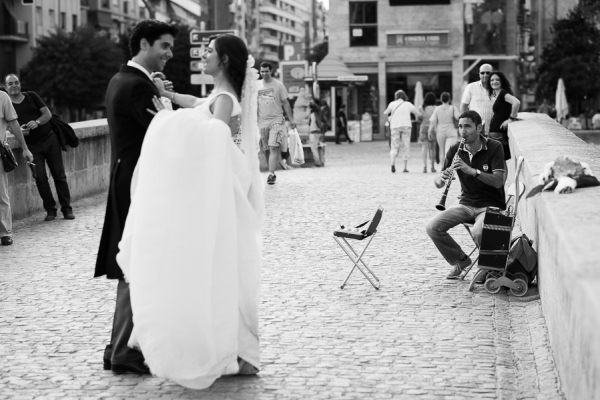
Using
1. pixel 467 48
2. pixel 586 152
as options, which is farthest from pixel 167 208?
pixel 467 48

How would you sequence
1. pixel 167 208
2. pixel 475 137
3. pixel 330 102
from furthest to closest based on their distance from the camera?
pixel 330 102 → pixel 475 137 → pixel 167 208

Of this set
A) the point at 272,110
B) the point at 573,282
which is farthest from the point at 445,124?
the point at 573,282

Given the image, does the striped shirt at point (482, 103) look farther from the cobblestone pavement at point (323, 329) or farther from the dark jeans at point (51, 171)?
the dark jeans at point (51, 171)

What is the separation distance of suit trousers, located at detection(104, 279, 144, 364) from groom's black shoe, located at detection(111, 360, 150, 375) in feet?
0.06

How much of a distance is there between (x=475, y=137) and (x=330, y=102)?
35987mm

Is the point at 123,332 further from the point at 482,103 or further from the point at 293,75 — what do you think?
the point at 293,75

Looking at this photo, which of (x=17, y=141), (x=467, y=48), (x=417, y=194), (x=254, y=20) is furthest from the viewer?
(x=254, y=20)

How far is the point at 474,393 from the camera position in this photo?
575 cm

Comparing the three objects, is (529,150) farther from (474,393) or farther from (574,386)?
(574,386)

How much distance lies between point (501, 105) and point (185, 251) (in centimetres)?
1045

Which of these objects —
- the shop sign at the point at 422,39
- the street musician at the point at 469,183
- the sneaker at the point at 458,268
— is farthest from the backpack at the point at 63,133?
the shop sign at the point at 422,39

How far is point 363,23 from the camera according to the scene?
54.5m

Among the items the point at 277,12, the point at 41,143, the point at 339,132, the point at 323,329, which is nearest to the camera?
the point at 323,329

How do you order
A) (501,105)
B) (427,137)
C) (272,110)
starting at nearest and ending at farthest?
1. (501,105)
2. (272,110)
3. (427,137)
